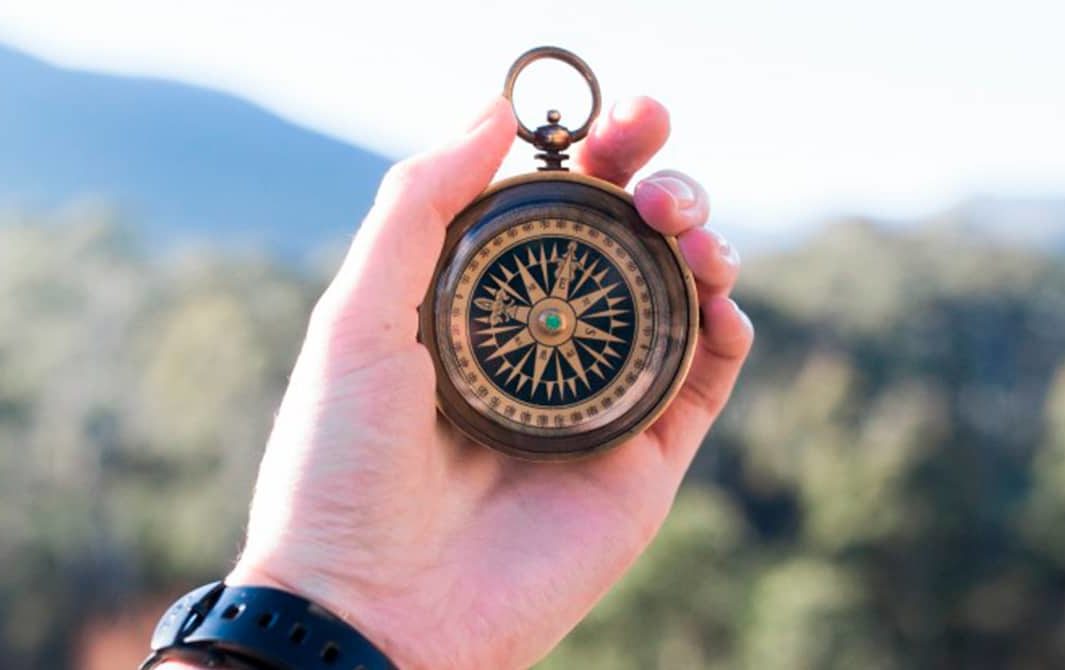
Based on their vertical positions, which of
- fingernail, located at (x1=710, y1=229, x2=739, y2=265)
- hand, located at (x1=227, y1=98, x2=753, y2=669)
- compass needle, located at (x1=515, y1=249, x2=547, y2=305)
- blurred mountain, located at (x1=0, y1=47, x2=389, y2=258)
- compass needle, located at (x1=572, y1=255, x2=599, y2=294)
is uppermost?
fingernail, located at (x1=710, y1=229, x2=739, y2=265)

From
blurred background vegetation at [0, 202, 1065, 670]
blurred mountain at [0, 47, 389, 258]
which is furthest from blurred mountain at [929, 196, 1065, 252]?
blurred mountain at [0, 47, 389, 258]

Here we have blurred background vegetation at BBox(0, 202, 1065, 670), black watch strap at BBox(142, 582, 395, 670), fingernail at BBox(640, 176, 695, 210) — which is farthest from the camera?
blurred background vegetation at BBox(0, 202, 1065, 670)

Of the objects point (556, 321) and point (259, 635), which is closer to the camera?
point (259, 635)

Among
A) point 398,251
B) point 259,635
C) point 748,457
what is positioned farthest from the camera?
point 748,457

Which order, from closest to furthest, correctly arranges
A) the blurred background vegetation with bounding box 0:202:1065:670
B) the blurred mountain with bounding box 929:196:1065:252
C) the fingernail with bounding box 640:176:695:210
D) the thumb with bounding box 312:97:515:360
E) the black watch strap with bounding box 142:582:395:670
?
the black watch strap with bounding box 142:582:395:670 → the thumb with bounding box 312:97:515:360 → the fingernail with bounding box 640:176:695:210 → the blurred background vegetation with bounding box 0:202:1065:670 → the blurred mountain with bounding box 929:196:1065:252

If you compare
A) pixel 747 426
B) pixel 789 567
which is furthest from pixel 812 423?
pixel 789 567

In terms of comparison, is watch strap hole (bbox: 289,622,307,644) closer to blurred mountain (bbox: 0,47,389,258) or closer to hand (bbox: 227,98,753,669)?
hand (bbox: 227,98,753,669)

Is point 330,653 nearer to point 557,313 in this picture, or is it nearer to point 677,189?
point 557,313

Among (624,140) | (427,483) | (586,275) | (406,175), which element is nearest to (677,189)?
(624,140)
